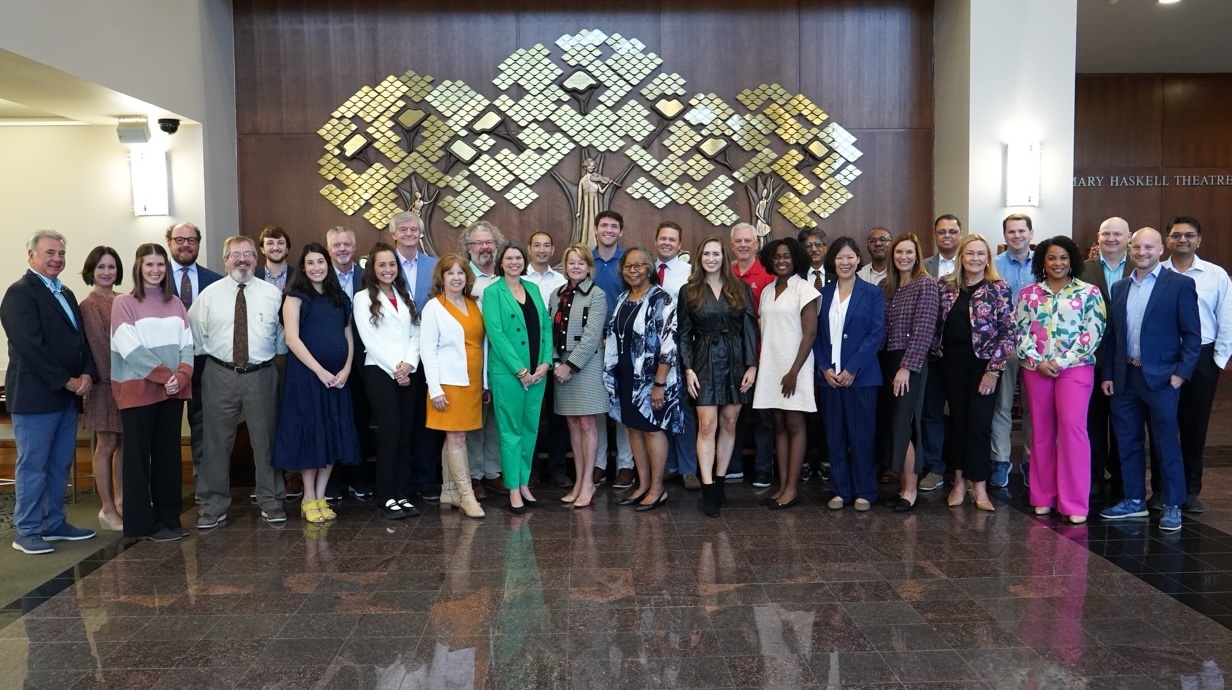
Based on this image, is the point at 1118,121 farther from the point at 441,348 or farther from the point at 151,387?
the point at 151,387

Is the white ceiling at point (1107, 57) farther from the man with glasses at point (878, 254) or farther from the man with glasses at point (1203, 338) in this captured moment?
the man with glasses at point (1203, 338)

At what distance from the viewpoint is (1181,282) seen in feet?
16.9

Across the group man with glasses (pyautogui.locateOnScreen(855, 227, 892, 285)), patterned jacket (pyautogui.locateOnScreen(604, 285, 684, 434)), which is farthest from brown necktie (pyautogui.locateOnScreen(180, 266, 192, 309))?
man with glasses (pyautogui.locateOnScreen(855, 227, 892, 285))

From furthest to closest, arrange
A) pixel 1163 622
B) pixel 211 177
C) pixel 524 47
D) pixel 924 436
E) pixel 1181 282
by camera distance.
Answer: pixel 524 47 → pixel 211 177 → pixel 924 436 → pixel 1181 282 → pixel 1163 622

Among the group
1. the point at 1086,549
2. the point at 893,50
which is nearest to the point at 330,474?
the point at 1086,549

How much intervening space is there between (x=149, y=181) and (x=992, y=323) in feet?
19.7

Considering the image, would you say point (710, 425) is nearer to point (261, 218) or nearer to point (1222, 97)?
point (261, 218)

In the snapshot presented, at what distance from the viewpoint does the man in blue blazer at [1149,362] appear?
5.15m

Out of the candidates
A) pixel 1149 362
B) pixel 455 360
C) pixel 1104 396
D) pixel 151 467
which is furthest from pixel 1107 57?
pixel 151 467

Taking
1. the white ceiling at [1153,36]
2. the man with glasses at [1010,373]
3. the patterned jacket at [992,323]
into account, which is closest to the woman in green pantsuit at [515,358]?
the patterned jacket at [992,323]

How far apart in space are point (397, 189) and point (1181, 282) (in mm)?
5569

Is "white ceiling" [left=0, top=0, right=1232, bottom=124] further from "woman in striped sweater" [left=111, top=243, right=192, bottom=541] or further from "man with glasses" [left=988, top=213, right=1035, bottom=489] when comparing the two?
"man with glasses" [left=988, top=213, right=1035, bottom=489]

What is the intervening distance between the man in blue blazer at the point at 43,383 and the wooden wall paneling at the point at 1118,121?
35.5 ft

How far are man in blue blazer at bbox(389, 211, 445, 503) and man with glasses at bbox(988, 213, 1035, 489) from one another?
3583mm
